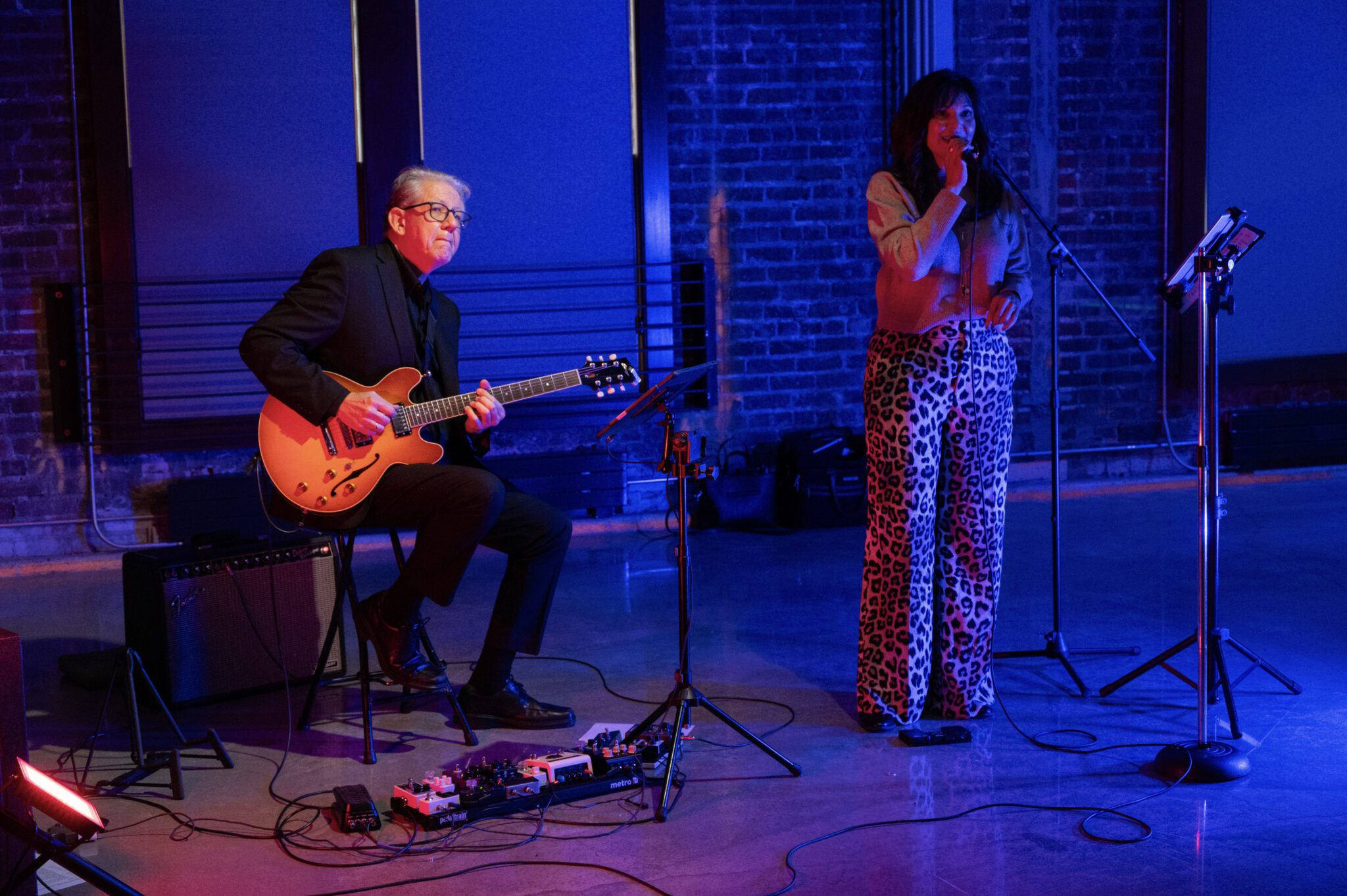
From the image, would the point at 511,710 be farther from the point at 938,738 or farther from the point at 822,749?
the point at 938,738

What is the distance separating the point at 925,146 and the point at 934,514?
1.02 metres

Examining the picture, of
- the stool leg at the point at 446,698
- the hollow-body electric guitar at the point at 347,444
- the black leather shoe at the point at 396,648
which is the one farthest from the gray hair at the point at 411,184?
the black leather shoe at the point at 396,648

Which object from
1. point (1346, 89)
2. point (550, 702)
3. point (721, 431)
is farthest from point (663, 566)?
point (1346, 89)

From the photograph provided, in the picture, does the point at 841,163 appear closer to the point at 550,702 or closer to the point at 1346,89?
the point at 1346,89

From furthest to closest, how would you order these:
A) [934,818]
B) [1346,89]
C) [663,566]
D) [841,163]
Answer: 1. [1346,89]
2. [841,163]
3. [663,566]
4. [934,818]

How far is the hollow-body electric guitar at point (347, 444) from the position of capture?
3.82 m

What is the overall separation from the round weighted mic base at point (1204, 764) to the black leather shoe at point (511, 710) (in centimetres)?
167

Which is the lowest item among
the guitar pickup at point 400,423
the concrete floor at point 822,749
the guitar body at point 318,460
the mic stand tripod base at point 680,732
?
the concrete floor at point 822,749

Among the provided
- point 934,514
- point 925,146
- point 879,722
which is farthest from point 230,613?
point 925,146

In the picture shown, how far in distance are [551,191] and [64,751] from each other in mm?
4195

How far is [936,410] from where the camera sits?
3.73 m

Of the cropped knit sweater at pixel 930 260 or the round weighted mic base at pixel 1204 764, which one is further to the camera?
the cropped knit sweater at pixel 930 260

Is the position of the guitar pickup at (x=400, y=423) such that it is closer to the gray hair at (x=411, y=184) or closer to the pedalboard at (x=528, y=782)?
the gray hair at (x=411, y=184)

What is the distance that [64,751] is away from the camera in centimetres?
390
